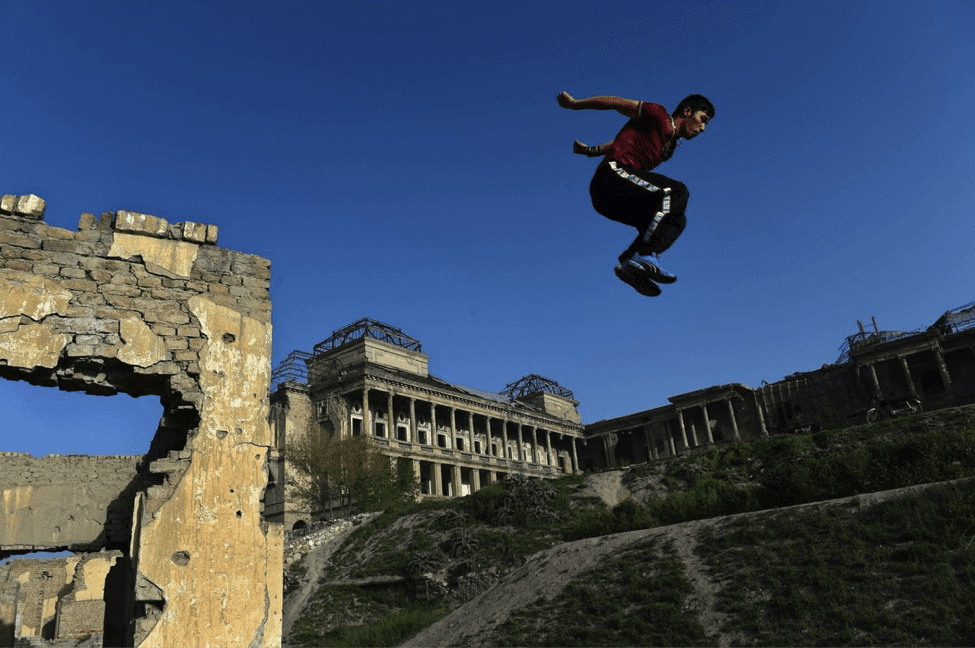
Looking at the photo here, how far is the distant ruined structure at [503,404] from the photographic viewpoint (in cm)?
5506

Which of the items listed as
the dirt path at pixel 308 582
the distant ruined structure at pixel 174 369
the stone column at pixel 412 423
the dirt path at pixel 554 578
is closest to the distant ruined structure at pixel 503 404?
the stone column at pixel 412 423

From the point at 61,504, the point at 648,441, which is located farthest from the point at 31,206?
the point at 648,441

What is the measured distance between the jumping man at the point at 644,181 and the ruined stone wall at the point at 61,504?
1319cm

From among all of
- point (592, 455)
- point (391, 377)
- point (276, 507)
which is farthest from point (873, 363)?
point (276, 507)

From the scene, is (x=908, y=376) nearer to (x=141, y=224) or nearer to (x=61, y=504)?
(x=61, y=504)

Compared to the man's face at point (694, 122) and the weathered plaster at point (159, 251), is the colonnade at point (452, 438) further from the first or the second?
the man's face at point (694, 122)

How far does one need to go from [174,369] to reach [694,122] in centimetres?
727

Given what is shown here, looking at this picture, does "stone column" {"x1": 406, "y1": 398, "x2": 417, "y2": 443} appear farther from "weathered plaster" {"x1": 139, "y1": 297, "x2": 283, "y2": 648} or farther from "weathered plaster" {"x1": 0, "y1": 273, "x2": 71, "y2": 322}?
"weathered plaster" {"x1": 0, "y1": 273, "x2": 71, "y2": 322}

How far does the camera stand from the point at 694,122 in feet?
17.2

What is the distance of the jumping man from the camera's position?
514 centimetres

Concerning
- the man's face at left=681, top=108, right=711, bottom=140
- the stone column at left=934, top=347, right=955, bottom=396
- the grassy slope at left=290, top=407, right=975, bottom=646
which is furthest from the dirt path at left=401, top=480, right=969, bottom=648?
the stone column at left=934, top=347, right=955, bottom=396

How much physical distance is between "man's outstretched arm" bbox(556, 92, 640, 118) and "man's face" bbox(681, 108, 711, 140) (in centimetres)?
37

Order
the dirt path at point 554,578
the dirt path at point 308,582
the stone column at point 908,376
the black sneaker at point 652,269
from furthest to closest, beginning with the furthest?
the stone column at point 908,376 → the dirt path at point 308,582 → the dirt path at point 554,578 → the black sneaker at point 652,269

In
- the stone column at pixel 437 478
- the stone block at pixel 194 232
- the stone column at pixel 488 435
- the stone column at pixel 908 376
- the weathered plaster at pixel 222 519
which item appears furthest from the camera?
the stone column at pixel 488 435
